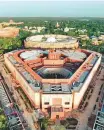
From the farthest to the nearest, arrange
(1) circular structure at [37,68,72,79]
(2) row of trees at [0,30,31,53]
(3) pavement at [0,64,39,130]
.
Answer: (2) row of trees at [0,30,31,53]
(1) circular structure at [37,68,72,79]
(3) pavement at [0,64,39,130]

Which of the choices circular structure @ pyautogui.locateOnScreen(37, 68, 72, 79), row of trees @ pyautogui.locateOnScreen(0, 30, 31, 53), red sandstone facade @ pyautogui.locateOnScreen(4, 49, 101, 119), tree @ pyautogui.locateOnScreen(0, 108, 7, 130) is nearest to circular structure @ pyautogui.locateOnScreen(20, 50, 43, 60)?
red sandstone facade @ pyautogui.locateOnScreen(4, 49, 101, 119)

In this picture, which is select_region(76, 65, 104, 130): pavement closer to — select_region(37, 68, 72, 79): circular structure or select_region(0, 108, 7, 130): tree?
select_region(37, 68, 72, 79): circular structure

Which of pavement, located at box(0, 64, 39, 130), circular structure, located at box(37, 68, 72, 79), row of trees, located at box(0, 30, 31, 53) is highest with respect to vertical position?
row of trees, located at box(0, 30, 31, 53)

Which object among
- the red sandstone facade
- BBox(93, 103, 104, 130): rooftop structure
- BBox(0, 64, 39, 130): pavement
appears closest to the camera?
BBox(93, 103, 104, 130): rooftop structure

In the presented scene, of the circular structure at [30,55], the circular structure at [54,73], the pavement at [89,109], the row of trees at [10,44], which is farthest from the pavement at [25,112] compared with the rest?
the row of trees at [10,44]

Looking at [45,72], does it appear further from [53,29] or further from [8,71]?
[53,29]

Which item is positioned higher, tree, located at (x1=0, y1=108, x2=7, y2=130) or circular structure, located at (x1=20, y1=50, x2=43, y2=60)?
circular structure, located at (x1=20, y1=50, x2=43, y2=60)

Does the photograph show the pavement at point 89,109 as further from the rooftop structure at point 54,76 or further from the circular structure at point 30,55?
the circular structure at point 30,55

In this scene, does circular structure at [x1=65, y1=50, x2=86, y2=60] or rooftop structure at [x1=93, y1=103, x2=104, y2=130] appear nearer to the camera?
rooftop structure at [x1=93, y1=103, x2=104, y2=130]
